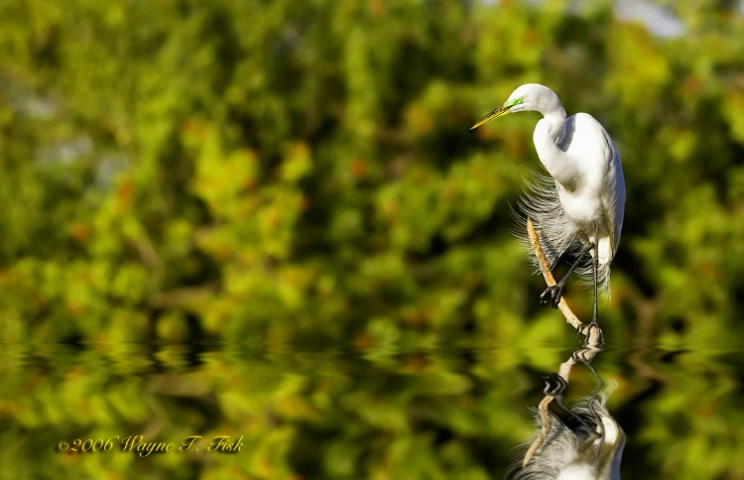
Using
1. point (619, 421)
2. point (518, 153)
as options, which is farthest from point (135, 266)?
point (619, 421)

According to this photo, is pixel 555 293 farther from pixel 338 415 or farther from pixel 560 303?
pixel 338 415

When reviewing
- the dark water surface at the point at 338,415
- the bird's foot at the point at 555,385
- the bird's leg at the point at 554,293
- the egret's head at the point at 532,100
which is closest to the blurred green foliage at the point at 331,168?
the bird's leg at the point at 554,293

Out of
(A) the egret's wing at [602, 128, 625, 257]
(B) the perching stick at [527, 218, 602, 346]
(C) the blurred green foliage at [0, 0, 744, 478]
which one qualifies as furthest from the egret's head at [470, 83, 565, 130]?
(C) the blurred green foliage at [0, 0, 744, 478]

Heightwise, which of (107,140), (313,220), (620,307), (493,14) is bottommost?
(620,307)

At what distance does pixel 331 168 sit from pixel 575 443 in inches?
282

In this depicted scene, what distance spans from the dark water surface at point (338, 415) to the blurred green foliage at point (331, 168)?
4744mm

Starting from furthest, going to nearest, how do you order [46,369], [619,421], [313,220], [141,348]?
[313,220], [141,348], [46,369], [619,421]

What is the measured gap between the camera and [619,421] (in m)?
2.49

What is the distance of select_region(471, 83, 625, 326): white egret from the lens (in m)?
3.53

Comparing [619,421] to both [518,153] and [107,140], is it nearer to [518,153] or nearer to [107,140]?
[518,153]

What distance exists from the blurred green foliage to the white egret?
443 cm

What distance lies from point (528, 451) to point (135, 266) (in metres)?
7.20

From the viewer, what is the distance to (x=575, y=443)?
227cm

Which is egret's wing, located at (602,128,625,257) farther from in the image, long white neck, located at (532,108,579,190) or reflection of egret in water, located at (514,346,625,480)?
reflection of egret in water, located at (514,346,625,480)
